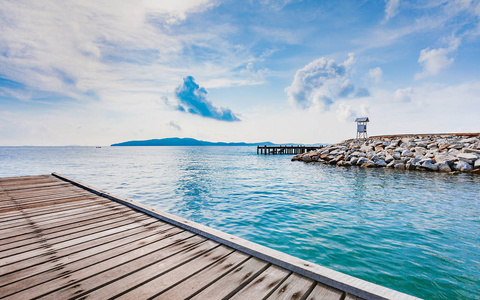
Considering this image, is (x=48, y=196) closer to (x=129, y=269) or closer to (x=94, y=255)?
(x=94, y=255)

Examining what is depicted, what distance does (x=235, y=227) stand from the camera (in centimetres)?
641

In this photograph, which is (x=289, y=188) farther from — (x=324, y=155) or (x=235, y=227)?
(x=324, y=155)

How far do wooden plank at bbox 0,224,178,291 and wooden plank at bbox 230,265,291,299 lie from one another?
51.6 inches

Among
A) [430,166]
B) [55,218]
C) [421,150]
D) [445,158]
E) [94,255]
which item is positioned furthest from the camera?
[421,150]

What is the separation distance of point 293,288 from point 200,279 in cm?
86

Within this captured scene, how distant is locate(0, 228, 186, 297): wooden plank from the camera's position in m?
2.02

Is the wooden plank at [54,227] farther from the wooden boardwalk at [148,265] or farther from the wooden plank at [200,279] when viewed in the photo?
the wooden plank at [200,279]

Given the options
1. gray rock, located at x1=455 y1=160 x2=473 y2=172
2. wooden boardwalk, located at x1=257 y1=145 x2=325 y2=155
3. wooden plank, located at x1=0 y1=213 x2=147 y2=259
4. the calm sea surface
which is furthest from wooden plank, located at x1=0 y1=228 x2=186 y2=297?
wooden boardwalk, located at x1=257 y1=145 x2=325 y2=155

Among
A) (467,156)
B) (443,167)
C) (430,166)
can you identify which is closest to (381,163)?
(430,166)

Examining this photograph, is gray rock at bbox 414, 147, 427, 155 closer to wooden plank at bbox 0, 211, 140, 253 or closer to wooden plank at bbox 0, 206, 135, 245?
wooden plank at bbox 0, 211, 140, 253

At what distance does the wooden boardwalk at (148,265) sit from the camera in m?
1.91

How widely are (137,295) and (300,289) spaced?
1.41 meters

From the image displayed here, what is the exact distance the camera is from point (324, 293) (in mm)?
1876

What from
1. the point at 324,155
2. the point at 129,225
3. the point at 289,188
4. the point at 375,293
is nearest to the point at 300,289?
the point at 375,293
